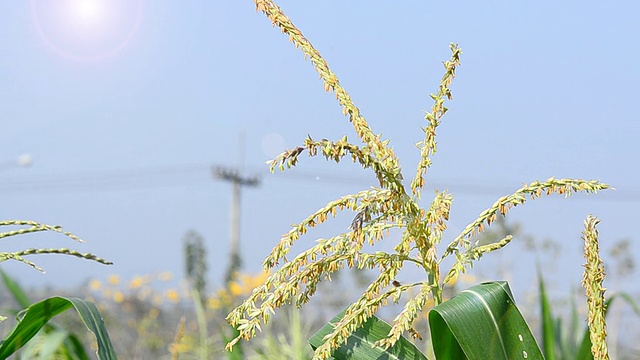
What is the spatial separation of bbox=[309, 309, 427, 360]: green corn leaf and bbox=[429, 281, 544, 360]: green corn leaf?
36mm

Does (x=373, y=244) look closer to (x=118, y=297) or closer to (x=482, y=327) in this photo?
(x=482, y=327)

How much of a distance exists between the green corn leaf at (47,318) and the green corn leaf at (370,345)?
0.35m

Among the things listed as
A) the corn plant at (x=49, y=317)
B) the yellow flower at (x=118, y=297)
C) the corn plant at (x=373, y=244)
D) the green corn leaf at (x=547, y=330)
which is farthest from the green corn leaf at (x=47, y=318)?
the yellow flower at (x=118, y=297)

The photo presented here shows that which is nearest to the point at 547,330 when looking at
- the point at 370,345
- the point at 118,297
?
the point at 370,345

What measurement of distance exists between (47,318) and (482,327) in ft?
2.06

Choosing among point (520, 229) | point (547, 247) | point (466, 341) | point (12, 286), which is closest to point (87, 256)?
point (466, 341)

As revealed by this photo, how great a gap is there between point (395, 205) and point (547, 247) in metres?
9.20

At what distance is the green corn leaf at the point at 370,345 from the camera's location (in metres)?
0.87

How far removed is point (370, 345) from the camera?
0.88 m

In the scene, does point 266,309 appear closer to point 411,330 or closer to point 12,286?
point 411,330

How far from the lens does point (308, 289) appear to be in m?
0.81

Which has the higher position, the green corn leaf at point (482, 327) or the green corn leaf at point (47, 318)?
the green corn leaf at point (482, 327)

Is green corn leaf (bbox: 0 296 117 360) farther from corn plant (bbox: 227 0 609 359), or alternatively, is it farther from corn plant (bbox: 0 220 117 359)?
corn plant (bbox: 227 0 609 359)

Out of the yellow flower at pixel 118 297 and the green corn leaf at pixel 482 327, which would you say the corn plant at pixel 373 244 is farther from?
the yellow flower at pixel 118 297
